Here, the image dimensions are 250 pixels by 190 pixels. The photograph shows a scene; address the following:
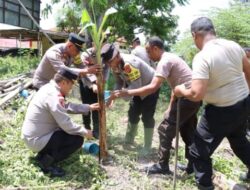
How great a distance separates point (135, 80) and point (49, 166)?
1782 mm

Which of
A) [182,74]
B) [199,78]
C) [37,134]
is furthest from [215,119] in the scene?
[37,134]

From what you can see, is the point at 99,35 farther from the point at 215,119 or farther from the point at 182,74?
the point at 215,119

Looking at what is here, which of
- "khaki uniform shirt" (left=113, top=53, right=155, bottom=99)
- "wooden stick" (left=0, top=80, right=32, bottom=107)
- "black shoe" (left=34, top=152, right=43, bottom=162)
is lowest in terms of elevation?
"black shoe" (left=34, top=152, right=43, bottom=162)

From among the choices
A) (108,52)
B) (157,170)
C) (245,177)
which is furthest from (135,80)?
(245,177)

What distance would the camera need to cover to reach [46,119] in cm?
470

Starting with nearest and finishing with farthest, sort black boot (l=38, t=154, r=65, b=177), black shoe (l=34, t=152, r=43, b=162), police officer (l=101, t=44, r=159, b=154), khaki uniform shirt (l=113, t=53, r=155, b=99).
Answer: black boot (l=38, t=154, r=65, b=177) < black shoe (l=34, t=152, r=43, b=162) < police officer (l=101, t=44, r=159, b=154) < khaki uniform shirt (l=113, t=53, r=155, b=99)

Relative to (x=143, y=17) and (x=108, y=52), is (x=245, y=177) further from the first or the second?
(x=143, y=17)

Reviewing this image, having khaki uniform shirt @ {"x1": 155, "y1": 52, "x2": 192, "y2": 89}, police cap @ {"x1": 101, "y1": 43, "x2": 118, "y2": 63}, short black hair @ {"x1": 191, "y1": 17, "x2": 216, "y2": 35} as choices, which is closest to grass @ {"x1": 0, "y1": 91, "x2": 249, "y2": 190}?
khaki uniform shirt @ {"x1": 155, "y1": 52, "x2": 192, "y2": 89}

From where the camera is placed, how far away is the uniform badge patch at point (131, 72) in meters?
5.60

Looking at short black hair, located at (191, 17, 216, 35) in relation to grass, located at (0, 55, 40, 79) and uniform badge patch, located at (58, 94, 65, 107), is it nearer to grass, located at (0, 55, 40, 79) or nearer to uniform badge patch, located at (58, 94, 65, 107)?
uniform badge patch, located at (58, 94, 65, 107)

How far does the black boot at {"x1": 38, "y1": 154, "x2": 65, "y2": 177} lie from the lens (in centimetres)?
473

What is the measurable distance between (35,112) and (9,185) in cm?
89

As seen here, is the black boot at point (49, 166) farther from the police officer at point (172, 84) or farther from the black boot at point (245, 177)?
the black boot at point (245, 177)

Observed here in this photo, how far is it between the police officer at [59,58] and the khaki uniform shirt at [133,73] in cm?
59
